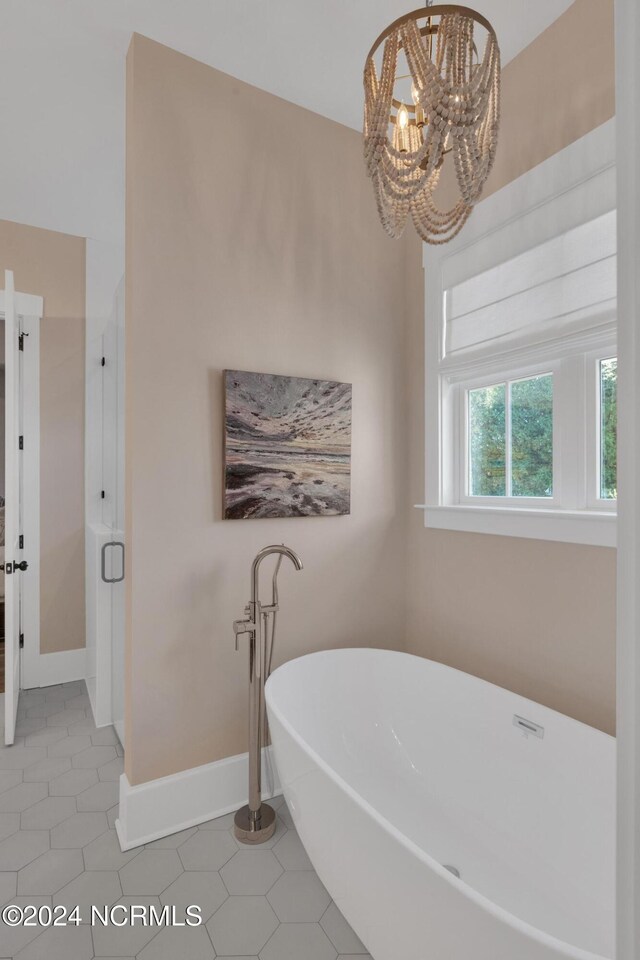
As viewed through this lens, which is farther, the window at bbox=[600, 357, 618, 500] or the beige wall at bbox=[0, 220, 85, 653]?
the beige wall at bbox=[0, 220, 85, 653]

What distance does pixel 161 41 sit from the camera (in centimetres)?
195

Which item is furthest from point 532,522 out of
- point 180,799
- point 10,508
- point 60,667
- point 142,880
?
point 60,667

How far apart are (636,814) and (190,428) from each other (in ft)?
6.10

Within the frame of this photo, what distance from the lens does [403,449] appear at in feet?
8.68

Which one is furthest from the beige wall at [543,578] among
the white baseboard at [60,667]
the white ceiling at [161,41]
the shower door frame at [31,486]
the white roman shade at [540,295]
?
the shower door frame at [31,486]

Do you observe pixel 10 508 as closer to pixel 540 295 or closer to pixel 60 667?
pixel 60 667

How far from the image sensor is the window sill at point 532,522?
1702 millimetres

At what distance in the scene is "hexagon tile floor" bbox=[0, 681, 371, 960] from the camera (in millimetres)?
1448

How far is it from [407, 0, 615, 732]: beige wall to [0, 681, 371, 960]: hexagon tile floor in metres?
1.00

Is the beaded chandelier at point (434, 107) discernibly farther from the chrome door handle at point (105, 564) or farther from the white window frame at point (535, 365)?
the chrome door handle at point (105, 564)

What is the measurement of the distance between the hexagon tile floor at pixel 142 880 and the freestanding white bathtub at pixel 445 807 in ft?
0.73

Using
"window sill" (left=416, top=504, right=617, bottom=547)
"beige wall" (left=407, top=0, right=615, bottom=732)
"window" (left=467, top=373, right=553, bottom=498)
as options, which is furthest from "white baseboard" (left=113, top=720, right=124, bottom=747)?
"window" (left=467, top=373, right=553, bottom=498)

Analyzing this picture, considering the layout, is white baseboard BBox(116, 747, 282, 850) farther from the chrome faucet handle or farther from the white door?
the white door

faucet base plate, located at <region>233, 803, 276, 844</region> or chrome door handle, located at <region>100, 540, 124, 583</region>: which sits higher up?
chrome door handle, located at <region>100, 540, 124, 583</region>
